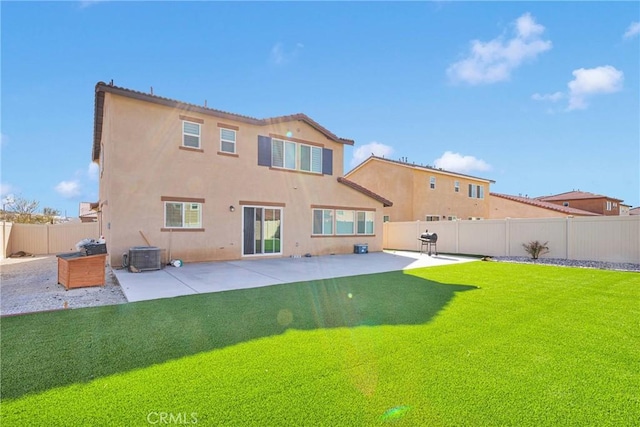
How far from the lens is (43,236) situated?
1816 cm

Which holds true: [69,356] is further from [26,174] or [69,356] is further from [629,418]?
[26,174]

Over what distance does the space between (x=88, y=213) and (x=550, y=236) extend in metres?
35.9

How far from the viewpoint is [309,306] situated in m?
6.31

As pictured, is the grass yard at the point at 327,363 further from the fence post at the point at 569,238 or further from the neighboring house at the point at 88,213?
the neighboring house at the point at 88,213

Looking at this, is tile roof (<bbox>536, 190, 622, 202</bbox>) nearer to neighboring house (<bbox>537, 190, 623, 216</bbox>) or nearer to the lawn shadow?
neighboring house (<bbox>537, 190, 623, 216</bbox>)

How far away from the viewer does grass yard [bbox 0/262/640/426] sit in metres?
2.73

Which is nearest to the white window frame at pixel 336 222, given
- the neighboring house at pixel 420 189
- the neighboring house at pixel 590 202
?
the neighboring house at pixel 420 189

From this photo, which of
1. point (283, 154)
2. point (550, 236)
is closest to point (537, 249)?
point (550, 236)

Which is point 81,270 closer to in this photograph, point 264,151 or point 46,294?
point 46,294

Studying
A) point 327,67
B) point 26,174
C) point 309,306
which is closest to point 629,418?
point 309,306

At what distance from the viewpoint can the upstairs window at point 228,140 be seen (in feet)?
45.2

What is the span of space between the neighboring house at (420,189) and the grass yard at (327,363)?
1931 cm

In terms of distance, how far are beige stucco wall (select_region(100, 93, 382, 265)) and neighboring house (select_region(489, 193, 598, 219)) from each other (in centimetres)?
2576

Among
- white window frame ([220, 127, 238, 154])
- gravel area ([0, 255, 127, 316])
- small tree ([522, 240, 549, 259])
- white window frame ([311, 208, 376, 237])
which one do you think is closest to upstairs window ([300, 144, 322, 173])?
white window frame ([311, 208, 376, 237])
